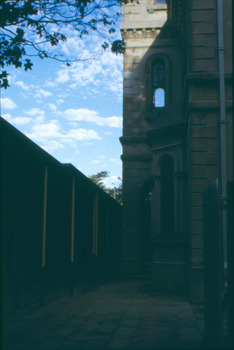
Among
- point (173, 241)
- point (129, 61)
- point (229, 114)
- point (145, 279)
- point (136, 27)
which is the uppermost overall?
point (136, 27)

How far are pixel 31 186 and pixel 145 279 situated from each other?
277 inches

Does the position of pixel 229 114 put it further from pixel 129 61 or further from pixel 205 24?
pixel 129 61

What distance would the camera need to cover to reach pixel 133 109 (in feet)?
62.5

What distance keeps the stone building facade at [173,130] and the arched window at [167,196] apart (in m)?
0.03

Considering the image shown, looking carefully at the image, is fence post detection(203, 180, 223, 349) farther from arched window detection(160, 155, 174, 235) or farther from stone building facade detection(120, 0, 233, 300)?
arched window detection(160, 155, 174, 235)

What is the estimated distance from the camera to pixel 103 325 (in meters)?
7.60

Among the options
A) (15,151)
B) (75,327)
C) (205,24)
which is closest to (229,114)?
(205,24)

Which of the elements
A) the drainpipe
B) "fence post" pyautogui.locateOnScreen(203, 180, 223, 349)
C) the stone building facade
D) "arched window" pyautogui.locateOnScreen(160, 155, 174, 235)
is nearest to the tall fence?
the stone building facade

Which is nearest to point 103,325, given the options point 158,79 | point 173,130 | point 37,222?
point 37,222

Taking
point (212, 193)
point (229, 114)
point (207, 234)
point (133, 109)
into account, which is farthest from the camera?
point (133, 109)

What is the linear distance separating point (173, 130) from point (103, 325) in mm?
7638

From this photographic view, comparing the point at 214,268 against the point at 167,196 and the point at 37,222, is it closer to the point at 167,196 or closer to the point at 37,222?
the point at 167,196

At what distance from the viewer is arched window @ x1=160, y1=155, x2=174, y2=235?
14.1 meters

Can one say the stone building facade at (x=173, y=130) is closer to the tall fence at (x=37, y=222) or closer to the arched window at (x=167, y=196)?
the arched window at (x=167, y=196)
